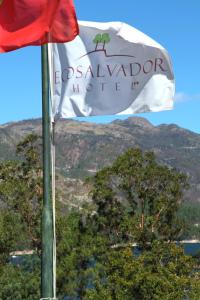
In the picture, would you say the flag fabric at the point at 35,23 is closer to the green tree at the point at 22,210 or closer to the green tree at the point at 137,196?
the green tree at the point at 22,210

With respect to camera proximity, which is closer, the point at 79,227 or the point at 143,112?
the point at 143,112

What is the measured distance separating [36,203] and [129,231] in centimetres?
627

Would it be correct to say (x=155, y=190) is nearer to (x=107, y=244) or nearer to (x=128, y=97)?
(x=107, y=244)

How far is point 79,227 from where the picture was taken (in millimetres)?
43562

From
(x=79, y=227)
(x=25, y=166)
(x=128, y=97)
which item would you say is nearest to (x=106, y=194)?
(x=79, y=227)

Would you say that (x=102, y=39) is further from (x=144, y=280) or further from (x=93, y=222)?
(x=93, y=222)

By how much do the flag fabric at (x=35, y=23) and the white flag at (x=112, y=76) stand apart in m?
1.35

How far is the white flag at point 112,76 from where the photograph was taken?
388 inches

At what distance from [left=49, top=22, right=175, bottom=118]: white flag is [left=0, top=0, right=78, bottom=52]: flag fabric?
4.43 feet

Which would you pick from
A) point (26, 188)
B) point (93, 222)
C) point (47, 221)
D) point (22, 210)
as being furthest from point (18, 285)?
point (47, 221)

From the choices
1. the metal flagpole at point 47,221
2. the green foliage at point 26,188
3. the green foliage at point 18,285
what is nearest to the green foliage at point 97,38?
the metal flagpole at point 47,221

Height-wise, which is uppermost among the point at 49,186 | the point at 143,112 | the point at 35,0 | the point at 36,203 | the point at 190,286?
the point at 35,0

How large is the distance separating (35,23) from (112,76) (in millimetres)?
1943

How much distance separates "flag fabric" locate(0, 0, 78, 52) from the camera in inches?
325
